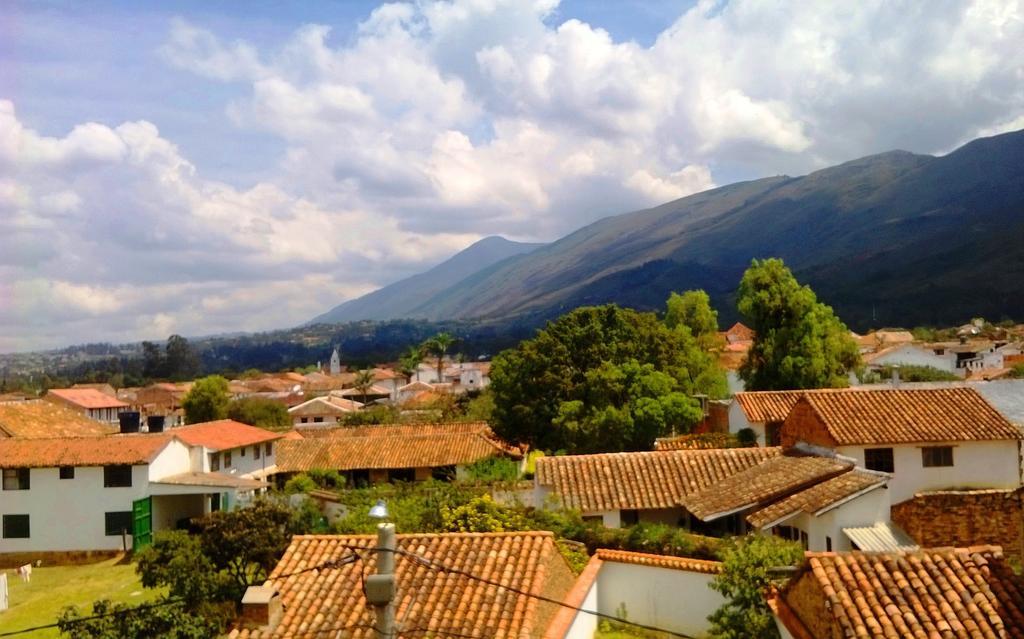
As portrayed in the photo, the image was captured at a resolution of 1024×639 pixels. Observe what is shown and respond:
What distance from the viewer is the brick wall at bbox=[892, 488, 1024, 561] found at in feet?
68.4

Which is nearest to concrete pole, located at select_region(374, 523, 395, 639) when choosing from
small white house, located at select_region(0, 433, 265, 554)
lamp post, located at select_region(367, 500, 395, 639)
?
lamp post, located at select_region(367, 500, 395, 639)

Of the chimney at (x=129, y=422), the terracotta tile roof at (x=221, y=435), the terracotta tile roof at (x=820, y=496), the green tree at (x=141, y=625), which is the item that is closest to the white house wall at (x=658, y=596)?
the terracotta tile roof at (x=820, y=496)

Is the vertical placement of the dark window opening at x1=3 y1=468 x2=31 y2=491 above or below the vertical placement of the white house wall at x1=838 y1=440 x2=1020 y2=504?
below

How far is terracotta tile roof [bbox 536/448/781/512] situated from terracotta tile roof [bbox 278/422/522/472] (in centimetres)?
1682

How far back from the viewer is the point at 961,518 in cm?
2128

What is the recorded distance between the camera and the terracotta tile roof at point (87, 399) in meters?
86.3

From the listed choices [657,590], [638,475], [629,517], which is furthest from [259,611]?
[638,475]

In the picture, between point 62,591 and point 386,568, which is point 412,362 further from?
point 386,568

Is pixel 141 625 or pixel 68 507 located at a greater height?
pixel 141 625

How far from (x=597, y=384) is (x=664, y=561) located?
19074mm

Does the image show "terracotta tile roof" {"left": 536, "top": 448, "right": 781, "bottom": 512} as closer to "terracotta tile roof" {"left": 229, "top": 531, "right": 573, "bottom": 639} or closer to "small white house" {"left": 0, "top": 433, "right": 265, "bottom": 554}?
"terracotta tile roof" {"left": 229, "top": 531, "right": 573, "bottom": 639}

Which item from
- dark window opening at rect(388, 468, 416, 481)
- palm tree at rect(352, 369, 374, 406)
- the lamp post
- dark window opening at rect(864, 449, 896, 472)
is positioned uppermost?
the lamp post

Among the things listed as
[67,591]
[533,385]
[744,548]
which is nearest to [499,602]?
[744,548]

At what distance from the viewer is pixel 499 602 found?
1142 cm
